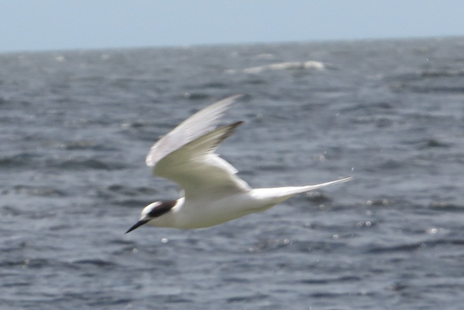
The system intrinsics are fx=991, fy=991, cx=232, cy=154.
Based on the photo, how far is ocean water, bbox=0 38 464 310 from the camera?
10.5 metres

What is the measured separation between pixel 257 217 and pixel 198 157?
736cm

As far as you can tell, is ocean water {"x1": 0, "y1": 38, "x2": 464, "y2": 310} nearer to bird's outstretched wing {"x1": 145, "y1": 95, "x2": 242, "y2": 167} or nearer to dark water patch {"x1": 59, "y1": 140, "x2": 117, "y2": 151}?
dark water patch {"x1": 59, "y1": 140, "x2": 117, "y2": 151}

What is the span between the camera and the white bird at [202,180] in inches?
252

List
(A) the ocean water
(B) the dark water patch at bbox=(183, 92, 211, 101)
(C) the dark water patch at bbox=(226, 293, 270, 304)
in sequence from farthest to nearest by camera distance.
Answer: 1. (B) the dark water patch at bbox=(183, 92, 211, 101)
2. (A) the ocean water
3. (C) the dark water patch at bbox=(226, 293, 270, 304)

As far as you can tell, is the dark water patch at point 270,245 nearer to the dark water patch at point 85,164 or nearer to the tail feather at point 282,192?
the tail feather at point 282,192

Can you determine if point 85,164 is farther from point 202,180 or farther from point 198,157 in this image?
point 198,157

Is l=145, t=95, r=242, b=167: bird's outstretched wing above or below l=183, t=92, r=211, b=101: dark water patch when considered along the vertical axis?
above

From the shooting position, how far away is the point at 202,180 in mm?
7238

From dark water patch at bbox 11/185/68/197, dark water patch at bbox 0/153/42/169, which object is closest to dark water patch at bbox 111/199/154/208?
dark water patch at bbox 11/185/68/197

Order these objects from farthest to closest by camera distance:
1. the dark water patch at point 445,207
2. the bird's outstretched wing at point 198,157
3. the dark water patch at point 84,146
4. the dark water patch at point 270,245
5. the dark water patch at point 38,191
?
the dark water patch at point 84,146 < the dark water patch at point 38,191 < the dark water patch at point 445,207 < the dark water patch at point 270,245 < the bird's outstretched wing at point 198,157

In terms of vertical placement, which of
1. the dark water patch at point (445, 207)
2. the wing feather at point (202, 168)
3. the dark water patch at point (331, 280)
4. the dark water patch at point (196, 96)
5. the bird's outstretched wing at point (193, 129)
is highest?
the bird's outstretched wing at point (193, 129)

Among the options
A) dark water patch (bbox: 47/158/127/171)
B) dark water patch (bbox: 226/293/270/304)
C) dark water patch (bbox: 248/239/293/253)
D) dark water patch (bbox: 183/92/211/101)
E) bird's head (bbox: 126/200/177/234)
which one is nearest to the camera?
bird's head (bbox: 126/200/177/234)

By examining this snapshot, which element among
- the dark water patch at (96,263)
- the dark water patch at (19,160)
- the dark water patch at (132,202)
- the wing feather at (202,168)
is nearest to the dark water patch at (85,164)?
the dark water patch at (19,160)

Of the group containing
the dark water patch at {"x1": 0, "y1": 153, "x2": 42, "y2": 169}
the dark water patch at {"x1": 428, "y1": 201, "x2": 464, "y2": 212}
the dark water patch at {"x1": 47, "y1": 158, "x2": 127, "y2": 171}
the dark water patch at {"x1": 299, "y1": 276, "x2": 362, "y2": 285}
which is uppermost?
the dark water patch at {"x1": 0, "y1": 153, "x2": 42, "y2": 169}
